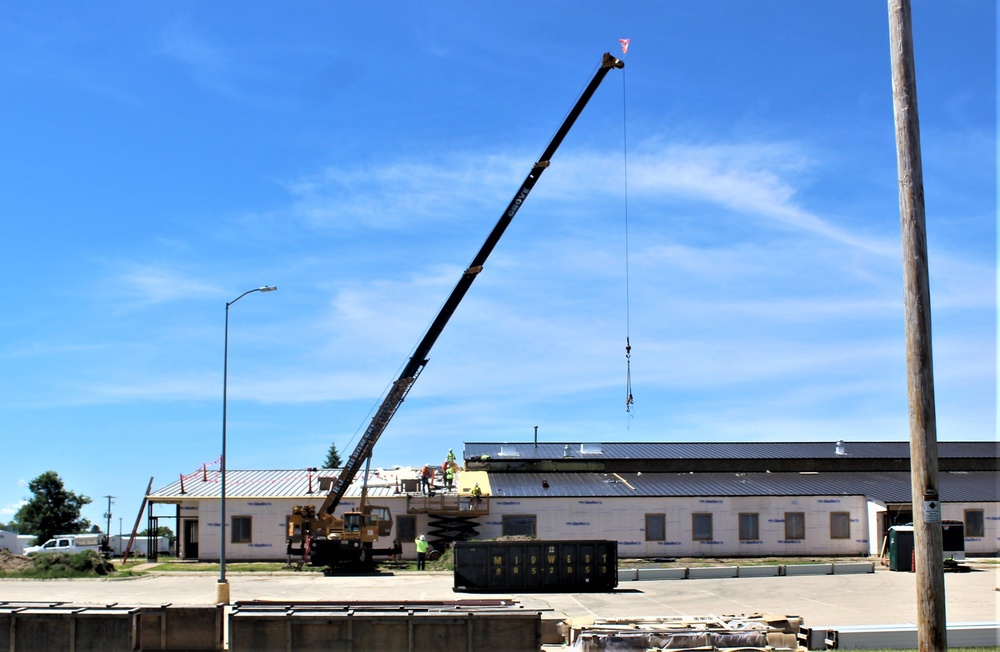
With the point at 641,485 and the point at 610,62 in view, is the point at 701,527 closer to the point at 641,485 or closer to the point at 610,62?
the point at 641,485

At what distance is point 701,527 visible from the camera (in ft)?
159

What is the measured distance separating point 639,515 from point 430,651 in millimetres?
30659

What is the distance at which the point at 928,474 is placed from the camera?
1098 centimetres

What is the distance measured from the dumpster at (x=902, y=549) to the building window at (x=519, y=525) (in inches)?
641

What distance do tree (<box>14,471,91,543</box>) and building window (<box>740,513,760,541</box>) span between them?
7557cm

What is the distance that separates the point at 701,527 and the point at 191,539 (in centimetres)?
2605

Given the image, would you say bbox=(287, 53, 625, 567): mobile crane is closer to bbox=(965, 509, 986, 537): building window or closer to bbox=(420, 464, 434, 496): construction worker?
bbox=(420, 464, 434, 496): construction worker

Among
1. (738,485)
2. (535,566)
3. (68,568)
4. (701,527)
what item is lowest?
(68,568)

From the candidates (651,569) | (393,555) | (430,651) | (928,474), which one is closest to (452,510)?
(393,555)

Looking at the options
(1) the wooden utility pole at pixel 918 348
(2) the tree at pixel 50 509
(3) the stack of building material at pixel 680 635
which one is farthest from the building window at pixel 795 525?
(2) the tree at pixel 50 509

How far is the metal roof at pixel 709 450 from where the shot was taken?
185 ft

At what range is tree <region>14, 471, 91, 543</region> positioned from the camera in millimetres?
99188

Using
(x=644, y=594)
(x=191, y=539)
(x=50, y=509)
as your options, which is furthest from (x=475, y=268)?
(x=50, y=509)

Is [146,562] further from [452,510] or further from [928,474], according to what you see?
[928,474]
